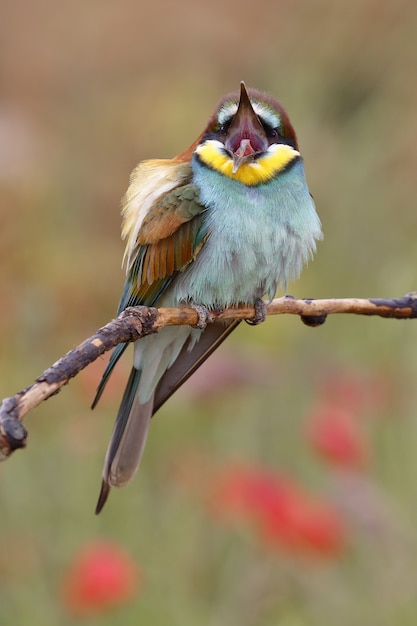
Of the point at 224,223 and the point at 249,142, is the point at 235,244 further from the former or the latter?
the point at 249,142

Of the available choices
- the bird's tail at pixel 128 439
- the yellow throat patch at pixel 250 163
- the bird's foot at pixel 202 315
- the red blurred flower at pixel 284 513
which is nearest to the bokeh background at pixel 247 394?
the red blurred flower at pixel 284 513

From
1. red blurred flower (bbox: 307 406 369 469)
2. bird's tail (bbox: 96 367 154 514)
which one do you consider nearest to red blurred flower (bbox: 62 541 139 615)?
bird's tail (bbox: 96 367 154 514)

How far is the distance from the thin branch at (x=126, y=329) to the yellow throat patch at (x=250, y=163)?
0.76 feet

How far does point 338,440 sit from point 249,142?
58 centimetres

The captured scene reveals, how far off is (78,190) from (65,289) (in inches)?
20.8

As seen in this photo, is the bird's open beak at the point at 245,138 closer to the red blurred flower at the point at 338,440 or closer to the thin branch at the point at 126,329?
the thin branch at the point at 126,329

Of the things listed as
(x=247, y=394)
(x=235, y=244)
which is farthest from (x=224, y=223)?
(x=247, y=394)

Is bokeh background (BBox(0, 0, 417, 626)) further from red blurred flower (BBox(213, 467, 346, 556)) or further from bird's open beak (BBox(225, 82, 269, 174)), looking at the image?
bird's open beak (BBox(225, 82, 269, 174))

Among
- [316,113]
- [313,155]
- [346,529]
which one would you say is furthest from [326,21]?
[346,529]

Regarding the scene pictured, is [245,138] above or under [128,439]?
above

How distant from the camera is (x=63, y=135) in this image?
3436mm

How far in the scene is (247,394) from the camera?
249cm

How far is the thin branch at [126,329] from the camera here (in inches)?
38.7

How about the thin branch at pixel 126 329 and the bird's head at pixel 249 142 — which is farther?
the bird's head at pixel 249 142
